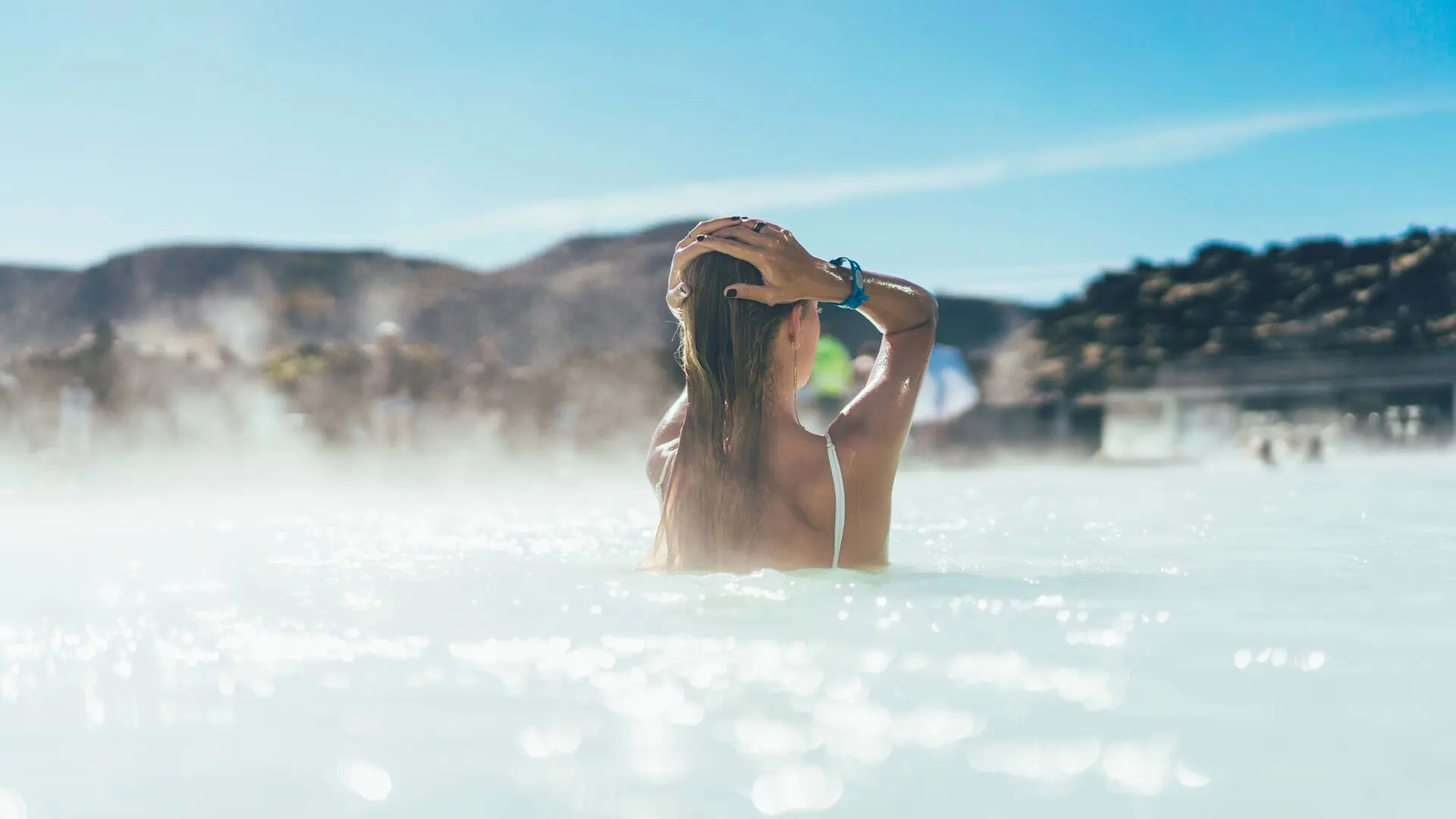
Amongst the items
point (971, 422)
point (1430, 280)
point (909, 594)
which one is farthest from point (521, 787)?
point (1430, 280)

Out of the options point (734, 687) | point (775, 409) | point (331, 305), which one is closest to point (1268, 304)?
point (331, 305)

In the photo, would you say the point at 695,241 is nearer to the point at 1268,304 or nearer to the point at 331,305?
the point at 331,305

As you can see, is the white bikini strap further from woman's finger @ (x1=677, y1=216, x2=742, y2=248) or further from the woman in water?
woman's finger @ (x1=677, y1=216, x2=742, y2=248)

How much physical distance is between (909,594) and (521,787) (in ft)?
4.14

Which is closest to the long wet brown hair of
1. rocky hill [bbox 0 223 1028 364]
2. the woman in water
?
the woman in water

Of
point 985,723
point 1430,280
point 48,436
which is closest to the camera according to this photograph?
point 985,723

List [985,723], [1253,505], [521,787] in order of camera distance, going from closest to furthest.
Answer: [521,787] < [985,723] < [1253,505]

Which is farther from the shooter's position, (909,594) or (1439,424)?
(1439,424)

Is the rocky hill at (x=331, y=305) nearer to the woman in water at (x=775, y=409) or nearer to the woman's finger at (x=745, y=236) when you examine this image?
the woman in water at (x=775, y=409)

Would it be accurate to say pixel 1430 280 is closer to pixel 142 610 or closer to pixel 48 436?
pixel 48 436

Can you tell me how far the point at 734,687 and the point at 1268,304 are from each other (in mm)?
38491

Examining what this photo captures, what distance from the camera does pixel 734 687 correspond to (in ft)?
5.82

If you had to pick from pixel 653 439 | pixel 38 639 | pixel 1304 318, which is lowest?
pixel 38 639

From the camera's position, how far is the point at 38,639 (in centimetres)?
229
